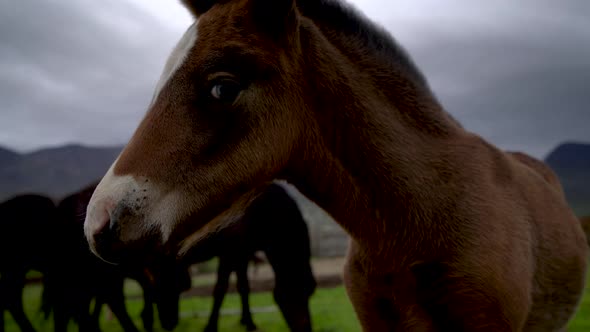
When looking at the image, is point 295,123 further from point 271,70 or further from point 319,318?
point 319,318

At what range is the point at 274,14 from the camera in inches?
69.7

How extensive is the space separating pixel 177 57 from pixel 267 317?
680 cm

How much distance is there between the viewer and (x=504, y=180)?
A: 2.18 metres

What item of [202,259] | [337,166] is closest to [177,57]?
[337,166]

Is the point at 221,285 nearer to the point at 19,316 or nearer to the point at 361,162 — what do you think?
the point at 19,316

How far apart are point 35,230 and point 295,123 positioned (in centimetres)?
496

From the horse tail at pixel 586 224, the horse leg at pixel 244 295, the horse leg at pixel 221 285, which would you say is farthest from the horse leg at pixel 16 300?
the horse tail at pixel 586 224

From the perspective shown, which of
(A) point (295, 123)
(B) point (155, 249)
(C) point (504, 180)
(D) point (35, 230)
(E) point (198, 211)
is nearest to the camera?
(B) point (155, 249)

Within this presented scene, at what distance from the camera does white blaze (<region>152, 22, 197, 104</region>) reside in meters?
1.69

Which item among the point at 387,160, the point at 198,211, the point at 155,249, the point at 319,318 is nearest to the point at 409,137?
the point at 387,160

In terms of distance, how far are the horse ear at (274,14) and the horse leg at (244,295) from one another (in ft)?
19.5

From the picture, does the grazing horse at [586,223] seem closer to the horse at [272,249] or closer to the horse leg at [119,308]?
the horse at [272,249]

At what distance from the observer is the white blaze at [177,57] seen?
1.69m

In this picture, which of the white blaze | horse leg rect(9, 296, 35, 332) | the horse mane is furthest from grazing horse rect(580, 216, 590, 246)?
the white blaze
